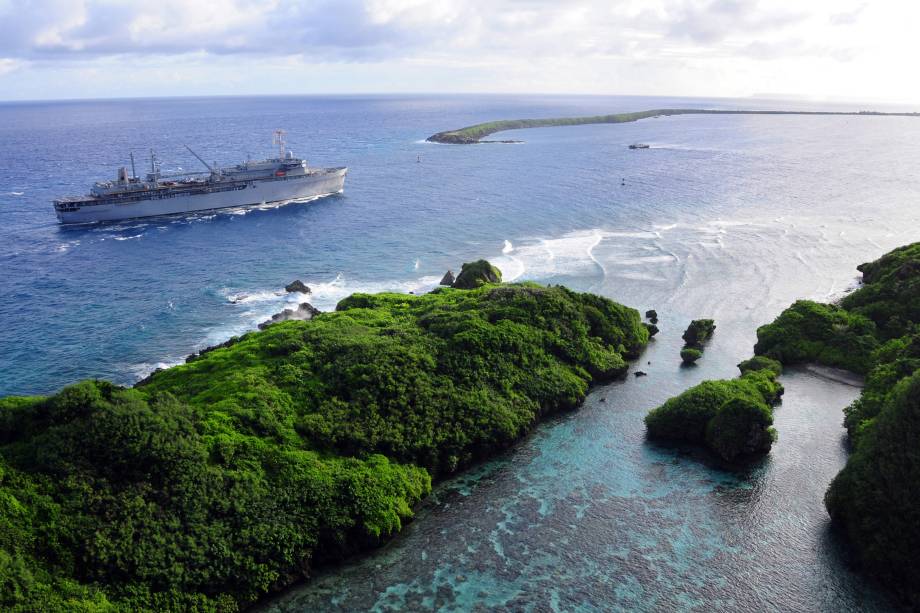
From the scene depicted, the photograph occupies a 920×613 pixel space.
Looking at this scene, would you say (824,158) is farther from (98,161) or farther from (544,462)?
(98,161)

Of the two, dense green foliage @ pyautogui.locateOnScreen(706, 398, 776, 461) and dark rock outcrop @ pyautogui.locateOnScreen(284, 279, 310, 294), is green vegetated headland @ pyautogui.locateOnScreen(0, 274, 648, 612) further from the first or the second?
dark rock outcrop @ pyautogui.locateOnScreen(284, 279, 310, 294)

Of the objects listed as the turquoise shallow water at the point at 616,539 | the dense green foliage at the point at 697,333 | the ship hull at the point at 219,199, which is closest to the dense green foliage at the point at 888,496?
the turquoise shallow water at the point at 616,539

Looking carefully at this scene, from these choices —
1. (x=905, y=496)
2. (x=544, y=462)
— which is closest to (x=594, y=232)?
(x=544, y=462)

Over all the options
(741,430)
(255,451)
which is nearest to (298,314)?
(255,451)

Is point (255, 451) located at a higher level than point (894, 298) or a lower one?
lower

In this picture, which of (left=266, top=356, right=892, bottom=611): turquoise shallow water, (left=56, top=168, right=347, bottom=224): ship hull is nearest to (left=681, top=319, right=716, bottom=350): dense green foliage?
(left=266, top=356, right=892, bottom=611): turquoise shallow water

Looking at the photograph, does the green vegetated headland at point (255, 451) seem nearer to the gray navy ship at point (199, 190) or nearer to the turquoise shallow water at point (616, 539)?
the turquoise shallow water at point (616, 539)

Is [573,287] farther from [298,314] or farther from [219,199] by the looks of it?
[219,199]
